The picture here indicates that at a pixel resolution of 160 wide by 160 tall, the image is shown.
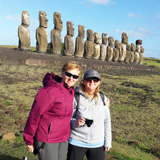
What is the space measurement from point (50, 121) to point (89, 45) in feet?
56.2

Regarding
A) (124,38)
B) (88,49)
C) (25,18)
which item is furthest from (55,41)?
(124,38)

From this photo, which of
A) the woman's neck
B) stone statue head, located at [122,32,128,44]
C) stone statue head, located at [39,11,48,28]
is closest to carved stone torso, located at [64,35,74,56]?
stone statue head, located at [39,11,48,28]

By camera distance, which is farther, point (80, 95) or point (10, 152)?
point (10, 152)

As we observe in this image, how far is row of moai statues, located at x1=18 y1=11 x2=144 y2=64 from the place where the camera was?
1427cm

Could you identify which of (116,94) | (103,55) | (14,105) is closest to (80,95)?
(14,105)

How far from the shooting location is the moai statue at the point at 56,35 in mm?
15797

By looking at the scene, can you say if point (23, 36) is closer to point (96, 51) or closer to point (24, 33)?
point (24, 33)

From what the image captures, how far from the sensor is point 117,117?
5488 millimetres

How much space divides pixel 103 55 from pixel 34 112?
1918 cm

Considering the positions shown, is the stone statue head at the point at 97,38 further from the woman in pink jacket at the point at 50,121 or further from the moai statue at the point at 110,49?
the woman in pink jacket at the point at 50,121

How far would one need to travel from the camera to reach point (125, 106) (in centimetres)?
655

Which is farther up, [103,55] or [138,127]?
[103,55]

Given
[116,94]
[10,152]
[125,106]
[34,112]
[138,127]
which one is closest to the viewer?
[34,112]

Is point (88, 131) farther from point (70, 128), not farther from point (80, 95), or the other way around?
point (80, 95)
